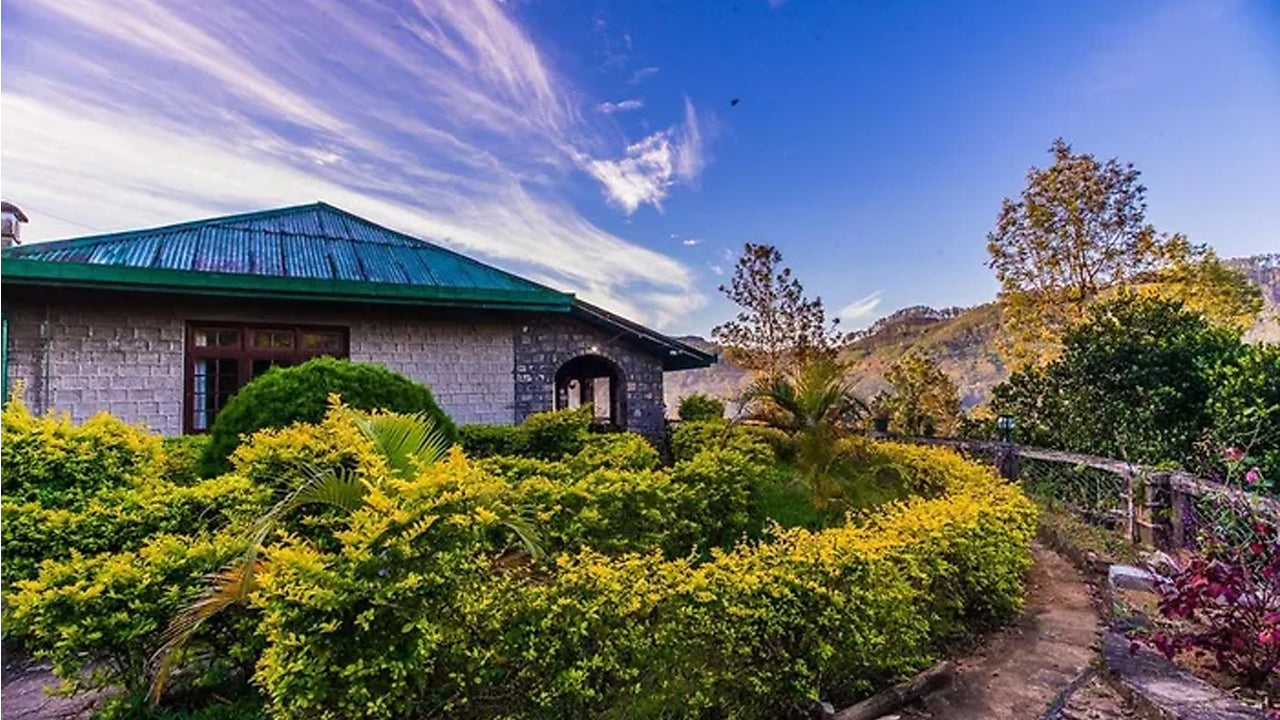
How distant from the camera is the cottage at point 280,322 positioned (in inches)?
291

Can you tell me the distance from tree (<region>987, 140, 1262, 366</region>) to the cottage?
918 cm

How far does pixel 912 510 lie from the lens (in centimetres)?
430

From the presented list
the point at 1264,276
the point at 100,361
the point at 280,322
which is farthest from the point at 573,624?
the point at 1264,276

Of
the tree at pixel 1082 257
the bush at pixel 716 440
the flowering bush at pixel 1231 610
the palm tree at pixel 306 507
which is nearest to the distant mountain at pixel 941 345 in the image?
the tree at pixel 1082 257

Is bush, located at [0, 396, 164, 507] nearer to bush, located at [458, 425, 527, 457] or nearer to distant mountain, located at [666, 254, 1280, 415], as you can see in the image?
bush, located at [458, 425, 527, 457]

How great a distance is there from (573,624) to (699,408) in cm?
1117

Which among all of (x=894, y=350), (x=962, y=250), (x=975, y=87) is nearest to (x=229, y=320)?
(x=975, y=87)

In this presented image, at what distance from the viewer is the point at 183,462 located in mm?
5891

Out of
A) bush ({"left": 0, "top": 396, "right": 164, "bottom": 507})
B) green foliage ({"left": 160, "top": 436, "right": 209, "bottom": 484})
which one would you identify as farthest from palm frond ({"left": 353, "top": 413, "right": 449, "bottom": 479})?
green foliage ({"left": 160, "top": 436, "right": 209, "bottom": 484})

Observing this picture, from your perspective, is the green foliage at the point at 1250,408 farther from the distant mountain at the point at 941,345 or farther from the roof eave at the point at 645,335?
the roof eave at the point at 645,335

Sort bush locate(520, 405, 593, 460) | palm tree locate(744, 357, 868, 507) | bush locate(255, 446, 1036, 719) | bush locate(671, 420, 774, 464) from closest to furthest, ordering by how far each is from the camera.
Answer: bush locate(255, 446, 1036, 719)
palm tree locate(744, 357, 868, 507)
bush locate(671, 420, 774, 464)
bush locate(520, 405, 593, 460)

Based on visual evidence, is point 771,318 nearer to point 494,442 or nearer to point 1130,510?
point 494,442

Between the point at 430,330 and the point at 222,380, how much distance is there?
292cm

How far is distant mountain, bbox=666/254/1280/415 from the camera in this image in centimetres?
1429
